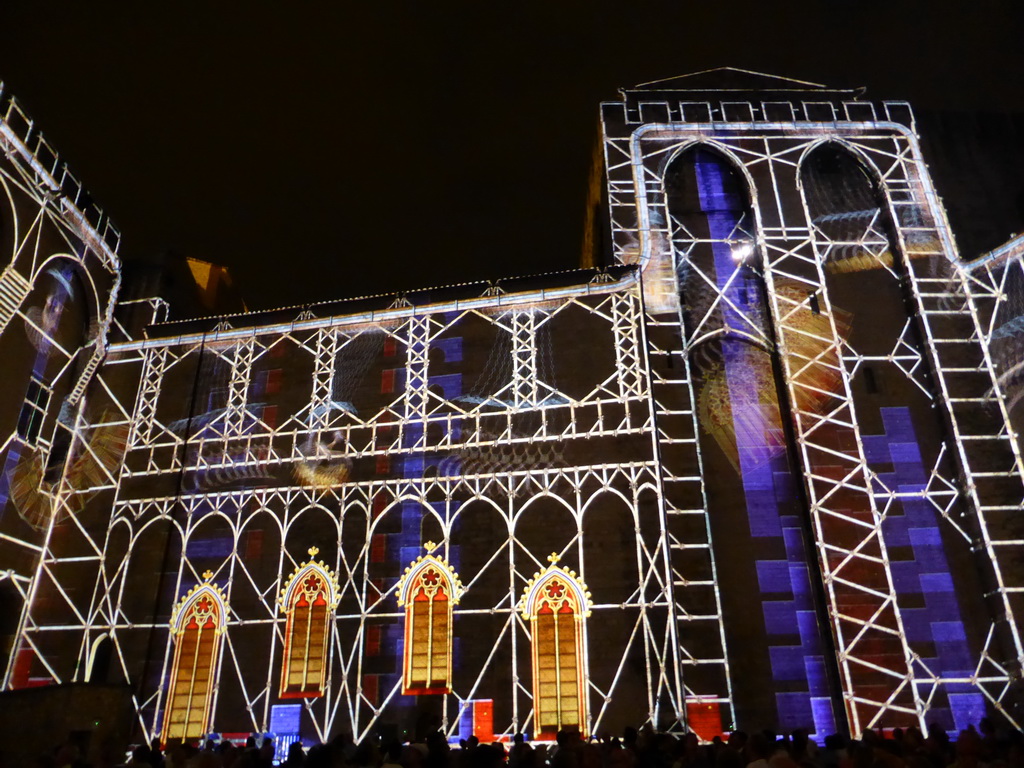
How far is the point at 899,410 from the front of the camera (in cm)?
2206

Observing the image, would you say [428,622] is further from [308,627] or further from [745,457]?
[745,457]

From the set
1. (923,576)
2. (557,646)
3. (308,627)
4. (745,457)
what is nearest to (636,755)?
(557,646)

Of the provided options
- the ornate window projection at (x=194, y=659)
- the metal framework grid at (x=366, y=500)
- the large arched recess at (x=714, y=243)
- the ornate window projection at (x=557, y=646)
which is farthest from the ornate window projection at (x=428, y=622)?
the large arched recess at (x=714, y=243)

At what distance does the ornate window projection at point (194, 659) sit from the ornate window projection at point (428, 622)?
18.4 feet

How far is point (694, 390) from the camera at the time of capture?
22969mm

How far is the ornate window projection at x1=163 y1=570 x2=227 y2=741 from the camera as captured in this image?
21188 mm

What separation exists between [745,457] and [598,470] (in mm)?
4310

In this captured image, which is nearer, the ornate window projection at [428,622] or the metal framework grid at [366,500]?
the ornate window projection at [428,622]

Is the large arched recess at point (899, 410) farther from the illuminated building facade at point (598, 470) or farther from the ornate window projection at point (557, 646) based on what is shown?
the ornate window projection at point (557, 646)

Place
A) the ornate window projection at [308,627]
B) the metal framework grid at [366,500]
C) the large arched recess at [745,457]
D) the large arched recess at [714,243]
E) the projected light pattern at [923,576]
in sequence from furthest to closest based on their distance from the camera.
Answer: the large arched recess at [714,243]
the ornate window projection at [308,627]
the metal framework grid at [366,500]
the large arched recess at [745,457]
the projected light pattern at [923,576]

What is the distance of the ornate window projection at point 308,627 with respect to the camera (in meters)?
21.0

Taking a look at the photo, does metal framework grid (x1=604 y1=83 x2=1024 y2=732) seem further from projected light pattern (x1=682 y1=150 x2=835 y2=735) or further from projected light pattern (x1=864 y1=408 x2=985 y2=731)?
projected light pattern (x1=682 y1=150 x2=835 y2=735)

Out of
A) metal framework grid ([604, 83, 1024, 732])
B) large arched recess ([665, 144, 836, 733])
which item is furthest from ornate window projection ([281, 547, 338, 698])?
large arched recess ([665, 144, 836, 733])

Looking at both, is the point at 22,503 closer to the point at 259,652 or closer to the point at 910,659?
the point at 259,652
